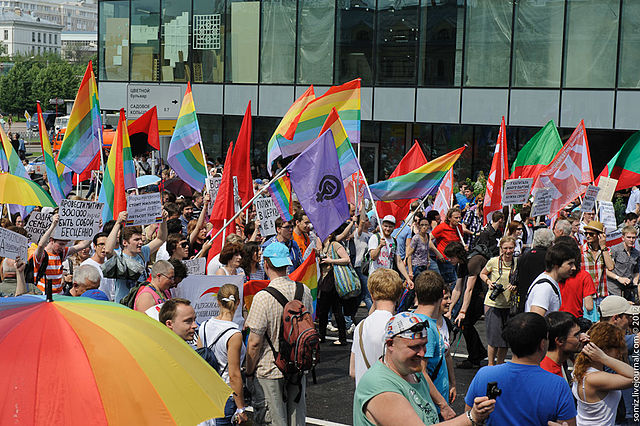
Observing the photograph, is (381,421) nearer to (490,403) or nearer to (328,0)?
(490,403)

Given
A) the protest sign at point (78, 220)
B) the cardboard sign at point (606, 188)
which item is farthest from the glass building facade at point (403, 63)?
the protest sign at point (78, 220)

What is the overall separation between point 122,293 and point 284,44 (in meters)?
20.6

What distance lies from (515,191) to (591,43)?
12.8 meters

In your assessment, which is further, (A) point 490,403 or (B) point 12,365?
(A) point 490,403

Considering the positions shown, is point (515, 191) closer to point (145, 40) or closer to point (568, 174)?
point (568, 174)

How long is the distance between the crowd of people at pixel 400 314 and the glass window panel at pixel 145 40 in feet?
62.2

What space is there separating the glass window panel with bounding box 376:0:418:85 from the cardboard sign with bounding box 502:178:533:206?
1384 cm

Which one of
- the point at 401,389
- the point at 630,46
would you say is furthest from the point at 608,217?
the point at 630,46

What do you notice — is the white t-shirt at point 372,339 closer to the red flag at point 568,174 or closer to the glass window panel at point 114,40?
the red flag at point 568,174

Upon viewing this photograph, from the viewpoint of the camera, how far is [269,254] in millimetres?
5914

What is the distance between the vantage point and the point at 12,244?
6.31m

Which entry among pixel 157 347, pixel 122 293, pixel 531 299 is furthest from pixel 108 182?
pixel 157 347

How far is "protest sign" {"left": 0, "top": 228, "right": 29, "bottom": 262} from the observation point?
6223 mm

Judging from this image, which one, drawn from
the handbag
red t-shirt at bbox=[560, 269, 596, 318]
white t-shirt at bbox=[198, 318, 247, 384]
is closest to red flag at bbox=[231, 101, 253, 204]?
the handbag
